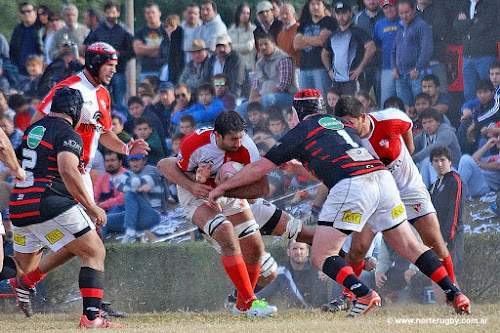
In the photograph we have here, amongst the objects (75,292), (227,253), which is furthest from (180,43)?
(227,253)

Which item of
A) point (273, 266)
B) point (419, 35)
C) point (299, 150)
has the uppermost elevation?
point (419, 35)

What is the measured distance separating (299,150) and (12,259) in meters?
3.02

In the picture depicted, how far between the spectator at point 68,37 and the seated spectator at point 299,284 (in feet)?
14.2

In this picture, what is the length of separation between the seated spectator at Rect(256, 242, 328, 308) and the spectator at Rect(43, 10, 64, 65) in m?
4.67

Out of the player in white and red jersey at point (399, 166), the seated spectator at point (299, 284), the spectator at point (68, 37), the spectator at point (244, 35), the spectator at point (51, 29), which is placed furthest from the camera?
the spectator at point (51, 29)

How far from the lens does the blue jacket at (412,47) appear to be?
10.3 meters

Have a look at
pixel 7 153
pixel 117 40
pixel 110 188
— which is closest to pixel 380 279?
pixel 110 188

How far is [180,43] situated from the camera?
37.9ft

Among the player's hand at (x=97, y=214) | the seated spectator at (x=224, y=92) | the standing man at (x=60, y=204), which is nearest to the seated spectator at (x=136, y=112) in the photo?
the seated spectator at (x=224, y=92)

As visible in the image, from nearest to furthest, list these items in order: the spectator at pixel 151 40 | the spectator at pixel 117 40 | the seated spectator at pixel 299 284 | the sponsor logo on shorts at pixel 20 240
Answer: the sponsor logo on shorts at pixel 20 240
the seated spectator at pixel 299 284
the spectator at pixel 151 40
the spectator at pixel 117 40

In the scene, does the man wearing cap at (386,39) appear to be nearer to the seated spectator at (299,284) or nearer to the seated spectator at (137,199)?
the seated spectator at (299,284)

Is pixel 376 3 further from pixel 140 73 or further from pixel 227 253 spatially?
pixel 227 253

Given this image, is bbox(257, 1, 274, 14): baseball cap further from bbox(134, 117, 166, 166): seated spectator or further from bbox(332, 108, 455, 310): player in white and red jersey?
bbox(332, 108, 455, 310): player in white and red jersey

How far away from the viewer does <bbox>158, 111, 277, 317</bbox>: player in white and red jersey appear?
7961 mm
